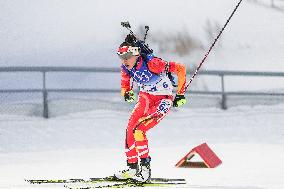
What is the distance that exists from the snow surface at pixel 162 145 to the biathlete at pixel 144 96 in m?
0.68

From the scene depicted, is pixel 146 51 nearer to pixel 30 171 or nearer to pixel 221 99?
pixel 30 171

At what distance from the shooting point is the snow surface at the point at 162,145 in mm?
8867

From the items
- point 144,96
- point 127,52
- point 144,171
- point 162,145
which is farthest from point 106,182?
point 162,145

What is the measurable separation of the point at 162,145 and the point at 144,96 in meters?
5.33

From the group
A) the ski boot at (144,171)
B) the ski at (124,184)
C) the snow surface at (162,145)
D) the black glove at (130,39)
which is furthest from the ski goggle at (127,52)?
the snow surface at (162,145)

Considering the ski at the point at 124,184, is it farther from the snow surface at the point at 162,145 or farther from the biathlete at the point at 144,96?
the snow surface at the point at 162,145

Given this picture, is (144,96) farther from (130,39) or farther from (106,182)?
(106,182)

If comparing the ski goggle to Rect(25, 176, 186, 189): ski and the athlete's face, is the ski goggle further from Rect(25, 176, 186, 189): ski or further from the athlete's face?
Rect(25, 176, 186, 189): ski

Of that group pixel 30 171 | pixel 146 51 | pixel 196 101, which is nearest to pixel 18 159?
pixel 30 171

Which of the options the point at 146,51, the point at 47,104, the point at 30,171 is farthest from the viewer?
the point at 47,104

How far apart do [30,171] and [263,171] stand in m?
3.10

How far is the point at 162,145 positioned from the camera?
13.0 meters

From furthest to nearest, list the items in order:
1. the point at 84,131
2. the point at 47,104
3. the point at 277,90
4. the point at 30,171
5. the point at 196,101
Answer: the point at 277,90 → the point at 196,101 → the point at 47,104 → the point at 84,131 → the point at 30,171

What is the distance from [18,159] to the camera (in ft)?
36.6
